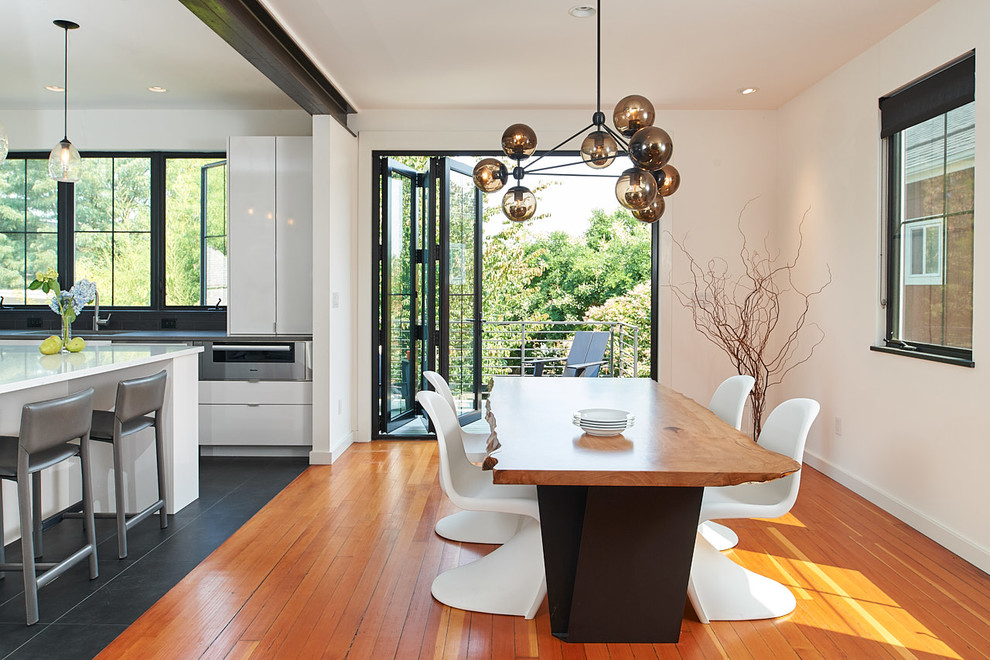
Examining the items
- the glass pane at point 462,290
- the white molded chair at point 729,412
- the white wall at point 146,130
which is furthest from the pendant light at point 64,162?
the white molded chair at point 729,412

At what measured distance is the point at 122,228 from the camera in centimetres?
608

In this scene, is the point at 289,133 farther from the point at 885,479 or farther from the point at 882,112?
the point at 885,479

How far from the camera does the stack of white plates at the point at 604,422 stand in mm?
2688

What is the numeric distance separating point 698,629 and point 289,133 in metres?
4.88

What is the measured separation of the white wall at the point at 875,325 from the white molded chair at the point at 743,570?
1122 mm

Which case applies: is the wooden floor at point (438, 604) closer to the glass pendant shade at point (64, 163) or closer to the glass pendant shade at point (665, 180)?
the glass pendant shade at point (665, 180)

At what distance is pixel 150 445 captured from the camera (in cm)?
407

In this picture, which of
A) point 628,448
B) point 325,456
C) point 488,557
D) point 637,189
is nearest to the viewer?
point 628,448

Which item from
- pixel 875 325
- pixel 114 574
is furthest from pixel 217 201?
pixel 875 325

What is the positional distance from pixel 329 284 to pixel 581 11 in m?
2.56

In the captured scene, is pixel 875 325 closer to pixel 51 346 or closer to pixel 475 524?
pixel 475 524

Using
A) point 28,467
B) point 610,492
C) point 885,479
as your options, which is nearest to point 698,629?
point 610,492

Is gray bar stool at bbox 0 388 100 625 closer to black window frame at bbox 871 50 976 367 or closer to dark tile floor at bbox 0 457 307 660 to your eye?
dark tile floor at bbox 0 457 307 660

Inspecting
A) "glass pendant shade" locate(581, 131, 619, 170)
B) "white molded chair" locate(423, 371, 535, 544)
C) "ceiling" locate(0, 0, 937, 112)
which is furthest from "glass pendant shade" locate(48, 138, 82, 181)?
"glass pendant shade" locate(581, 131, 619, 170)
